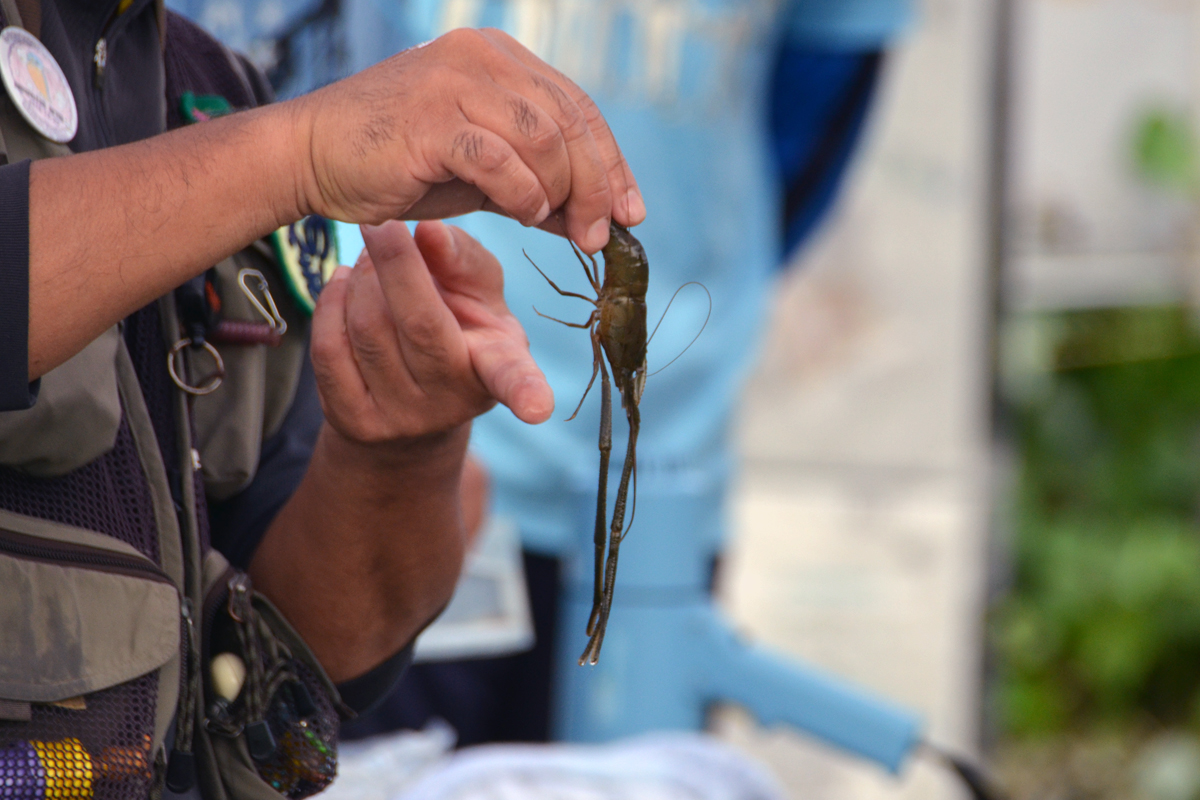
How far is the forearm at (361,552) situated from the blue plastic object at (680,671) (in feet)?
1.62

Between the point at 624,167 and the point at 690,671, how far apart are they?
34.4 inches

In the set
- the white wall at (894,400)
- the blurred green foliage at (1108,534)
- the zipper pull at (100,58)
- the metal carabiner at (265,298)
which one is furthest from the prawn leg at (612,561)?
the blurred green foliage at (1108,534)

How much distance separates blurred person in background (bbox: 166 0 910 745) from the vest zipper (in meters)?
0.34

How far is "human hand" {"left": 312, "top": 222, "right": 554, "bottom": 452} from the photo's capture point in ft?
1.75

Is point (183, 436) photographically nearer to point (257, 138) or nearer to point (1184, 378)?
point (257, 138)

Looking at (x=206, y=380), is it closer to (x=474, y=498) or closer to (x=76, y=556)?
(x=76, y=556)

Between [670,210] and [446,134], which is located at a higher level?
[446,134]

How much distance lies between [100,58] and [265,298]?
0.49ft

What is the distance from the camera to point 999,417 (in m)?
2.60

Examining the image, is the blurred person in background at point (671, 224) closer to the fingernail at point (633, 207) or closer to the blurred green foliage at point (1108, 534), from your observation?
the fingernail at point (633, 207)

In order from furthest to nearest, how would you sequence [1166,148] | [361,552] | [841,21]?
[1166,148], [841,21], [361,552]

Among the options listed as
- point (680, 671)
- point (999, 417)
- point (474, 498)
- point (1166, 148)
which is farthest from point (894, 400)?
point (1166, 148)

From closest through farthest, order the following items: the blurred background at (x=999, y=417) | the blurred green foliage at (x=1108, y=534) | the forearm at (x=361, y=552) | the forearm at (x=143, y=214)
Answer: the forearm at (x=143, y=214) < the forearm at (x=361, y=552) < the blurred background at (x=999, y=417) < the blurred green foliage at (x=1108, y=534)

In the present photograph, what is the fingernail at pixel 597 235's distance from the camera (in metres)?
0.50
